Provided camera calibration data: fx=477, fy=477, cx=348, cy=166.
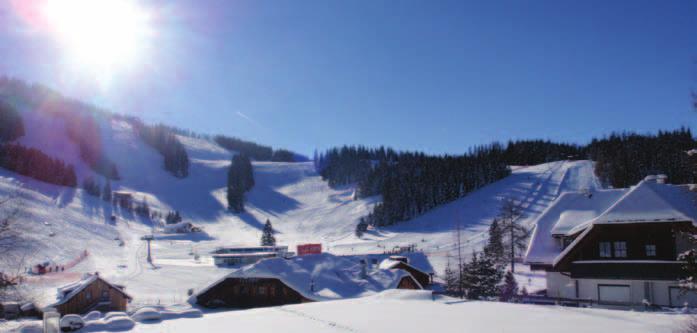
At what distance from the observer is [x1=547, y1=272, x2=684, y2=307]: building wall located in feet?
73.3

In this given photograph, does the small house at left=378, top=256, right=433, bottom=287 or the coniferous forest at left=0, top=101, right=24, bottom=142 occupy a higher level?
the coniferous forest at left=0, top=101, right=24, bottom=142

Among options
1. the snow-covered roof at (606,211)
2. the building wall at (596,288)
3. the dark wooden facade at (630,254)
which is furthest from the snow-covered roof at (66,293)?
the dark wooden facade at (630,254)

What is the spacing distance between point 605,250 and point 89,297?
38.1 metres

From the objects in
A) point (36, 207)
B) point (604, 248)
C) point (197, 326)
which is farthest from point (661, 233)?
point (36, 207)

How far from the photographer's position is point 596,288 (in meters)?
23.9

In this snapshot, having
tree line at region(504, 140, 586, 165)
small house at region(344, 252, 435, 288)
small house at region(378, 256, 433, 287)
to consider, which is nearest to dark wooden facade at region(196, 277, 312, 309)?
small house at region(344, 252, 435, 288)

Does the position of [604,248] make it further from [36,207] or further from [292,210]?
[292,210]

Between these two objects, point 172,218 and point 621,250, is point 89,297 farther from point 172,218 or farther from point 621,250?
point 172,218

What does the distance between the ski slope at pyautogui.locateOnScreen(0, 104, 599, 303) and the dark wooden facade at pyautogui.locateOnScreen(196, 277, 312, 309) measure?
35.6 feet

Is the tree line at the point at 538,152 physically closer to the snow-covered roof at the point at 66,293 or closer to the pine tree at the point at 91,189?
the pine tree at the point at 91,189

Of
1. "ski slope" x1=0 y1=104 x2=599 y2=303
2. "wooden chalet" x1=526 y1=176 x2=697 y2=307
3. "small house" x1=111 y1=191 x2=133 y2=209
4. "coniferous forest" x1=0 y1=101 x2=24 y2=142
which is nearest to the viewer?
"wooden chalet" x1=526 y1=176 x2=697 y2=307

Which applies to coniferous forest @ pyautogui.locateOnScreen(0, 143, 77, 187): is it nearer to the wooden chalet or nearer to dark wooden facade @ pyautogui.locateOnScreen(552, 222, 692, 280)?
the wooden chalet

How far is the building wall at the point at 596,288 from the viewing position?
22328 mm

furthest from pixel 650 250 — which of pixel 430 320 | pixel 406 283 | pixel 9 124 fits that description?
pixel 9 124
